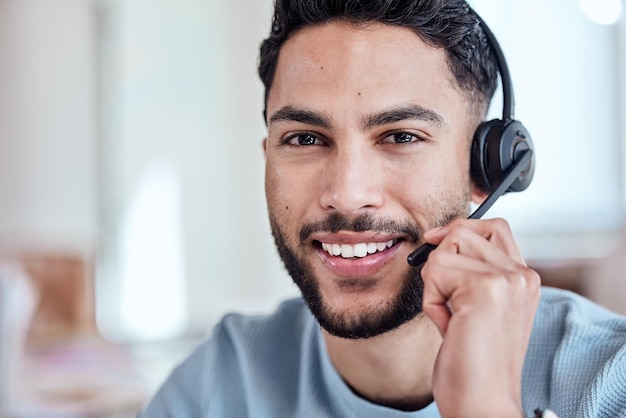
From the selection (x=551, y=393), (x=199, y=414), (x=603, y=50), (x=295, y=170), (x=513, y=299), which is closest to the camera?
(x=513, y=299)

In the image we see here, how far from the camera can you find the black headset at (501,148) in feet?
4.32

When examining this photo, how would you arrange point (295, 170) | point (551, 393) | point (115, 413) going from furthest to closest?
1. point (115, 413)
2. point (295, 170)
3. point (551, 393)

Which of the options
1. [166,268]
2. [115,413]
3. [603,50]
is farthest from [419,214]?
[166,268]

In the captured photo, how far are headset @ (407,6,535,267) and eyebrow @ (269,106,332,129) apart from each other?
0.84 feet

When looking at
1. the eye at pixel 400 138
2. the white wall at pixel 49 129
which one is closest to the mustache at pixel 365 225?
the eye at pixel 400 138

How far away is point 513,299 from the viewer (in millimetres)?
975

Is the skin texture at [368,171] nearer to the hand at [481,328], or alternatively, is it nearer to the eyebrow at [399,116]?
the eyebrow at [399,116]

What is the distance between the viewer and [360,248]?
1296 mm

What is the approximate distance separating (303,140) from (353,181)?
169 mm

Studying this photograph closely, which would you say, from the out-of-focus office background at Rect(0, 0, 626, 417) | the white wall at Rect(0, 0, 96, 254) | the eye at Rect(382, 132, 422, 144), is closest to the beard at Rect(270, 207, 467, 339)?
the eye at Rect(382, 132, 422, 144)

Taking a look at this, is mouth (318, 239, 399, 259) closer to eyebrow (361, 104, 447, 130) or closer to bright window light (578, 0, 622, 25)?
eyebrow (361, 104, 447, 130)

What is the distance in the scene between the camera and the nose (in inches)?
49.4

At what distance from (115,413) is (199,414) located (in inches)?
26.3

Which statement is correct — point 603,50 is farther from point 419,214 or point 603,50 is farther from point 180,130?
point 419,214
